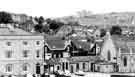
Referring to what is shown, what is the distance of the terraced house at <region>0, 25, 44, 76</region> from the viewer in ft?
158


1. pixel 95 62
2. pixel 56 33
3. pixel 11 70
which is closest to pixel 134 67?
pixel 95 62

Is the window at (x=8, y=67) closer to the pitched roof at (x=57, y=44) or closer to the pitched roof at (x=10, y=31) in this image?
the pitched roof at (x=10, y=31)

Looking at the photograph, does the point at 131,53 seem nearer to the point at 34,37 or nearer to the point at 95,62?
the point at 95,62

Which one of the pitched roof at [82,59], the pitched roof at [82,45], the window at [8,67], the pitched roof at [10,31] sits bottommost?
the pitched roof at [82,59]

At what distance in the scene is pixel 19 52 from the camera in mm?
49719

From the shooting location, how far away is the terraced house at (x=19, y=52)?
48250 millimetres

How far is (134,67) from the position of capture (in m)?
58.3

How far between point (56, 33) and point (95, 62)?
51892 millimetres

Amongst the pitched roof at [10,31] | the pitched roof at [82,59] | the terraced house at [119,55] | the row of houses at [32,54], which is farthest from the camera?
the terraced house at [119,55]

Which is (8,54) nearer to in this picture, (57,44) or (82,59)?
(57,44)

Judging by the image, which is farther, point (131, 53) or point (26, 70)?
point (131, 53)

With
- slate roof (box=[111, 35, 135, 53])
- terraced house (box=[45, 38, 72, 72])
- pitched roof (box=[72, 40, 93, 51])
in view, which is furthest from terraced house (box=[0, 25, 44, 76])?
slate roof (box=[111, 35, 135, 53])

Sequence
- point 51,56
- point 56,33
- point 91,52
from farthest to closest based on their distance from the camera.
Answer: point 56,33, point 91,52, point 51,56

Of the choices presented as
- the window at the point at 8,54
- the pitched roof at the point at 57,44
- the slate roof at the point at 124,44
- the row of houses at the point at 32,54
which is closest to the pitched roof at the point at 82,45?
the row of houses at the point at 32,54
